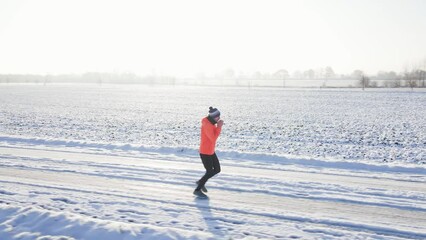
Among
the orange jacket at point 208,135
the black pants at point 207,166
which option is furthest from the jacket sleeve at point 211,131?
the black pants at point 207,166

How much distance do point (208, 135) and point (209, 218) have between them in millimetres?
1682

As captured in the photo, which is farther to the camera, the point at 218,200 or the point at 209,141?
the point at 209,141

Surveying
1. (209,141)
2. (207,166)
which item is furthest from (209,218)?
(209,141)

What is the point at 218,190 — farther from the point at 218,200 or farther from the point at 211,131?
the point at 211,131

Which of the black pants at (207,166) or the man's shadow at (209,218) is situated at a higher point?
the black pants at (207,166)

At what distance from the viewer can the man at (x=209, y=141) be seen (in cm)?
698

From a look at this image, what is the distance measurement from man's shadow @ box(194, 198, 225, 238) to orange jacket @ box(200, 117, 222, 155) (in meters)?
0.96

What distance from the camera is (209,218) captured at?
599 cm

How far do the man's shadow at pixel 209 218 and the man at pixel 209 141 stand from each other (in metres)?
0.31

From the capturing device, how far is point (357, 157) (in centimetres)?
1136

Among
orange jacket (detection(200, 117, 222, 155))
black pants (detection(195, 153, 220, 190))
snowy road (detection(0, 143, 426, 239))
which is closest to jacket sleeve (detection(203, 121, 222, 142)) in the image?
orange jacket (detection(200, 117, 222, 155))

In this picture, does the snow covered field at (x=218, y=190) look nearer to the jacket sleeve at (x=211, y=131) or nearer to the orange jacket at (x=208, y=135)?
the orange jacket at (x=208, y=135)

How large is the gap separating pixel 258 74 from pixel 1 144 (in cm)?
Result: 18164

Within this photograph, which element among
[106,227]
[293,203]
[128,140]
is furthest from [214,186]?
[128,140]
